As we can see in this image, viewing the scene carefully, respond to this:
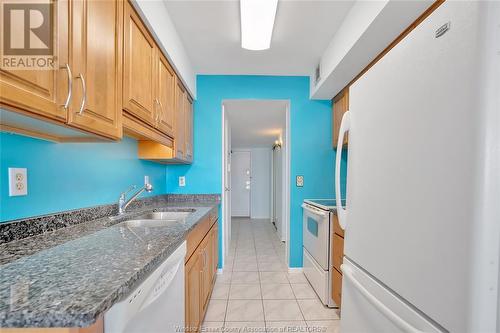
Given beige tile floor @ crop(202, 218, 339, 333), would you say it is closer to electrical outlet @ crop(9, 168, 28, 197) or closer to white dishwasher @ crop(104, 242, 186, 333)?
white dishwasher @ crop(104, 242, 186, 333)

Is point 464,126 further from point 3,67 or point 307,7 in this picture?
point 307,7

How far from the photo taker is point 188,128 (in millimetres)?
2404

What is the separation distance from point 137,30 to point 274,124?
279 cm

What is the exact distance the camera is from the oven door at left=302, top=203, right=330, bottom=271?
78.0 inches

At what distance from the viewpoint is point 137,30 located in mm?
1275

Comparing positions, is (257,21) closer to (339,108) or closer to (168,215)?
(339,108)

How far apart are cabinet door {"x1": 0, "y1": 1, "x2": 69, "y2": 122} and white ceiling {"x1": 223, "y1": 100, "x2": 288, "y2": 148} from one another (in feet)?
6.68

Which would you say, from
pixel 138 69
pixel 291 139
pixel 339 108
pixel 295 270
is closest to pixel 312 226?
pixel 295 270

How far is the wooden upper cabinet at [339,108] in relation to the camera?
231 centimetres

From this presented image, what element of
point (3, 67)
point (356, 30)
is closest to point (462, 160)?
point (3, 67)

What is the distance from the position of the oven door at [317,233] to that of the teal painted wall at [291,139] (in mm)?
215

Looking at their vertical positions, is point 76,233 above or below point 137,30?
below

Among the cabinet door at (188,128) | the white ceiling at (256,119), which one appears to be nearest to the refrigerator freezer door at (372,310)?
the cabinet door at (188,128)

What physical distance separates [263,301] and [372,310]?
4.83ft
